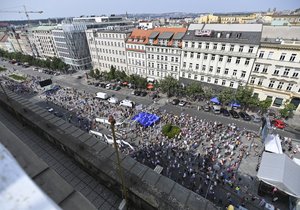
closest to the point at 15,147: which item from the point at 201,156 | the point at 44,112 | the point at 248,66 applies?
the point at 44,112

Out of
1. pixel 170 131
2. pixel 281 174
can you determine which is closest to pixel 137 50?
pixel 170 131

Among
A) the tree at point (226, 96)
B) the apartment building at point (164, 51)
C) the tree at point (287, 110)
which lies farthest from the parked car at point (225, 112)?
the apartment building at point (164, 51)

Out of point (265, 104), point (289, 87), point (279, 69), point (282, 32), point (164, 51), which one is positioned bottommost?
point (265, 104)

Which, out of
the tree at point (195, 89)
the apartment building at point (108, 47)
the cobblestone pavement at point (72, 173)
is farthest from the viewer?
the apartment building at point (108, 47)

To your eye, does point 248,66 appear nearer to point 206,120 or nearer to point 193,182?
point 206,120

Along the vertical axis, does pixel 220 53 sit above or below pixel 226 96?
above

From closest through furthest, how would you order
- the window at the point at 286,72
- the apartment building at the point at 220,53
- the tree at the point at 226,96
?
the window at the point at 286,72
the apartment building at the point at 220,53
the tree at the point at 226,96

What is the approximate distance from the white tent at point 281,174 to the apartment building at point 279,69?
25386mm

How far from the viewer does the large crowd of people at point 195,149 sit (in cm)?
2345

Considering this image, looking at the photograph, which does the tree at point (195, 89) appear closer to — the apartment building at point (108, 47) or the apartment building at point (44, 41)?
the apartment building at point (108, 47)

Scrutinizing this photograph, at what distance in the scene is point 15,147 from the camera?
12.5 ft

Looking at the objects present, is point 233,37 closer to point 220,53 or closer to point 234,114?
point 220,53

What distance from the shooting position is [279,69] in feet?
128

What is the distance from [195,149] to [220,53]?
27.4 metres
